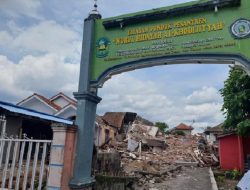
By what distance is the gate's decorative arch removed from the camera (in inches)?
202

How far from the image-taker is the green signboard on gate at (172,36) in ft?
16.7

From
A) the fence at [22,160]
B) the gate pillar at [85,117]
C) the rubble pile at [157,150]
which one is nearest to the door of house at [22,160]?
the fence at [22,160]

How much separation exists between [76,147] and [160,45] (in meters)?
2.82

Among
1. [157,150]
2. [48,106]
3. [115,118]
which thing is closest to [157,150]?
[157,150]

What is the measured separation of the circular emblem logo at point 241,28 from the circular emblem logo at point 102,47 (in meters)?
2.75

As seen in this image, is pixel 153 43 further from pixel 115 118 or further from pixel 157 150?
pixel 115 118

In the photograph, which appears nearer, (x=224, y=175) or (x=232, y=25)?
(x=232, y=25)

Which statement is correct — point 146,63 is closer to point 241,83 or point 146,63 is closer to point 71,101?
point 241,83

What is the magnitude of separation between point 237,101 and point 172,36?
1053 centimetres

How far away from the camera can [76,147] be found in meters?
5.43

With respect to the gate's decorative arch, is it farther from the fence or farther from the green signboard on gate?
the fence

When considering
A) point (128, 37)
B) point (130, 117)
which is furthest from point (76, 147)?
point (130, 117)

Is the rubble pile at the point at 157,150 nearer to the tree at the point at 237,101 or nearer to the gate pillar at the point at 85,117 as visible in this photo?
the tree at the point at 237,101

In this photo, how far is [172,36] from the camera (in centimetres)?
561
